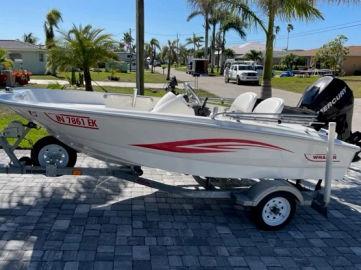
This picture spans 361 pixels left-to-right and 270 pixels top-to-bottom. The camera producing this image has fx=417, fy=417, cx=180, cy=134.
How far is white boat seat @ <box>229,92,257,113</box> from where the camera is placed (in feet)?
17.5

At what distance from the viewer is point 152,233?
4.63m

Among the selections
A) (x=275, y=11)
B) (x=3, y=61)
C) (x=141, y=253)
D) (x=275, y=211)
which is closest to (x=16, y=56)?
(x=3, y=61)

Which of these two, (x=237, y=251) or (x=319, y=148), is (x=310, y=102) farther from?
(x=237, y=251)

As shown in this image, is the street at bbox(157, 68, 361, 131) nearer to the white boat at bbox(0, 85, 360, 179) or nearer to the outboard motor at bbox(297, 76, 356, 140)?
the outboard motor at bbox(297, 76, 356, 140)

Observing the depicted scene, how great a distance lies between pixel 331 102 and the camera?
6.09m

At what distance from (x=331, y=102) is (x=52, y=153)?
13.0 feet

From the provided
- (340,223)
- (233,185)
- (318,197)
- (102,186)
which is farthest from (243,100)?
(102,186)

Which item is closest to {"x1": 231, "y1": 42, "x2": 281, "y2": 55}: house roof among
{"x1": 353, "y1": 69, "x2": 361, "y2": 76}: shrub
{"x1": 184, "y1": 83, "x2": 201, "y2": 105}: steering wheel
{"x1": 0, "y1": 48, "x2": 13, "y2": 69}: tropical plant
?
{"x1": 353, "y1": 69, "x2": 361, "y2": 76}: shrub

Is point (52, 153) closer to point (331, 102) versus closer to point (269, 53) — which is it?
point (331, 102)

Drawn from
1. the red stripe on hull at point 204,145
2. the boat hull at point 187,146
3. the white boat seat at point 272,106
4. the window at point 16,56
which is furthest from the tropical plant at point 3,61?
the red stripe on hull at point 204,145

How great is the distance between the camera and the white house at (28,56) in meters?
36.5

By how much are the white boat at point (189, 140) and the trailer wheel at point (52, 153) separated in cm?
28

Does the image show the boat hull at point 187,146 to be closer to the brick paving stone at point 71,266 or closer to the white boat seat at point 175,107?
the white boat seat at point 175,107

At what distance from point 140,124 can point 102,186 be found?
1.92 metres
